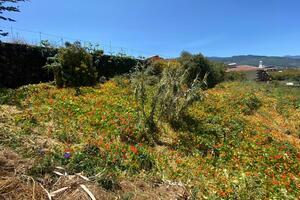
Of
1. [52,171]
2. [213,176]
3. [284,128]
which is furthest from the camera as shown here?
[284,128]

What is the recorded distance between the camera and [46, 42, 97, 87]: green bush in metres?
17.0

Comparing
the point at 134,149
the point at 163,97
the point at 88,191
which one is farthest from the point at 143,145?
the point at 88,191

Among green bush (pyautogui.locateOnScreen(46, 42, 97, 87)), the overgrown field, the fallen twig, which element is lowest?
the overgrown field

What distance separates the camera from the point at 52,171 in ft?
15.1

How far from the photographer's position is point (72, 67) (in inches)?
685

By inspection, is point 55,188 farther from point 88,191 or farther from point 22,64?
point 22,64

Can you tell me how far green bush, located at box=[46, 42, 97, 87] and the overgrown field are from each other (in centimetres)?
95

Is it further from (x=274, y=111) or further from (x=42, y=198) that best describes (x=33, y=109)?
(x=274, y=111)

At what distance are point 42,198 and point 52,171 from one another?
736mm

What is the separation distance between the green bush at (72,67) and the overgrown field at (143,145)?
95cm

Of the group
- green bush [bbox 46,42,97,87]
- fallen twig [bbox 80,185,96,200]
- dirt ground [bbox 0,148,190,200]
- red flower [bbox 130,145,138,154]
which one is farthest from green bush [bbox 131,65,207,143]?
fallen twig [bbox 80,185,96,200]

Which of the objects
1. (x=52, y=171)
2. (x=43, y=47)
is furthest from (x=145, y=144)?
(x=43, y=47)

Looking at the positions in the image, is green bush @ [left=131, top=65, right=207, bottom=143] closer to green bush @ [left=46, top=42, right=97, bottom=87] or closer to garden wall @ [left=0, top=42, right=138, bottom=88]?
green bush @ [left=46, top=42, right=97, bottom=87]

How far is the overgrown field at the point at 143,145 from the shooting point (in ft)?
20.6
